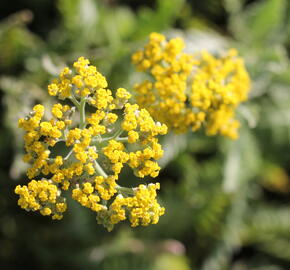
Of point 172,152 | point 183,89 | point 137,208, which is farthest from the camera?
point 172,152

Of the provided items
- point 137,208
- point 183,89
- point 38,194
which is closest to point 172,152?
point 183,89

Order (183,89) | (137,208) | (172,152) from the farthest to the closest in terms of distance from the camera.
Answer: (172,152)
(183,89)
(137,208)

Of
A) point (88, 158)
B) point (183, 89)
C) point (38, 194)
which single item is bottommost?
point (38, 194)

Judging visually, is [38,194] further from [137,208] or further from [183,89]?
[183,89]

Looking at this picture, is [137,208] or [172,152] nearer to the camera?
[137,208]

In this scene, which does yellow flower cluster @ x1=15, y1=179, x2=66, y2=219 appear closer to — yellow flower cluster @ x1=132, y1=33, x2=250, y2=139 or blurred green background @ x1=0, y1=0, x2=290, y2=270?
yellow flower cluster @ x1=132, y1=33, x2=250, y2=139
